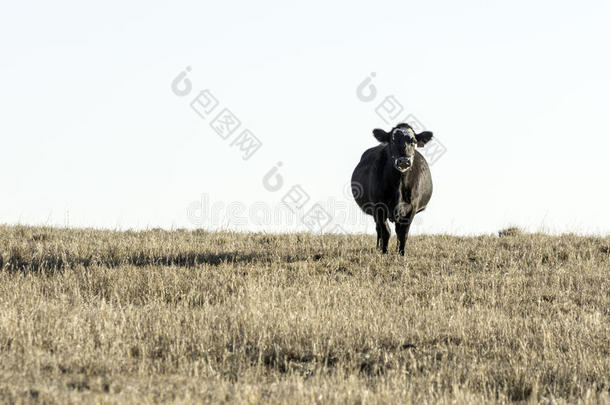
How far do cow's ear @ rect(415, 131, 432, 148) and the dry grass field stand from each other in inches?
87.6

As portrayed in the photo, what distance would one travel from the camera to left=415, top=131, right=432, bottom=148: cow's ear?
1474cm

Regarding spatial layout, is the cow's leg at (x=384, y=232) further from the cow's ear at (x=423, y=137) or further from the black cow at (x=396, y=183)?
the cow's ear at (x=423, y=137)

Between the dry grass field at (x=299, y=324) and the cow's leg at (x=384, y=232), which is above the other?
the cow's leg at (x=384, y=232)

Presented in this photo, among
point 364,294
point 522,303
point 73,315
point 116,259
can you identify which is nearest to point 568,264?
point 522,303

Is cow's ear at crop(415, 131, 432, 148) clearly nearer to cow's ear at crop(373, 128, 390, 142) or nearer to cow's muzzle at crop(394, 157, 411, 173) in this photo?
cow's ear at crop(373, 128, 390, 142)

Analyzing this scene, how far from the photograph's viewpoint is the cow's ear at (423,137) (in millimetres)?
14742

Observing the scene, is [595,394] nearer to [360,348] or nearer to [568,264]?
[360,348]

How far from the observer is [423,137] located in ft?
48.6

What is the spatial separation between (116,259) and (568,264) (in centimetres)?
863

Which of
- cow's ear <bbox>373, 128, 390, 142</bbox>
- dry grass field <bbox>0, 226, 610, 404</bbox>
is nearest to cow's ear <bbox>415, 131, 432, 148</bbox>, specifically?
cow's ear <bbox>373, 128, 390, 142</bbox>

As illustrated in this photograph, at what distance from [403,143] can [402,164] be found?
2.39ft

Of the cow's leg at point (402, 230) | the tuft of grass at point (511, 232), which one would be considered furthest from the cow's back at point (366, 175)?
the tuft of grass at point (511, 232)

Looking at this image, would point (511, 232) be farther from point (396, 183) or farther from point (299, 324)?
point (299, 324)

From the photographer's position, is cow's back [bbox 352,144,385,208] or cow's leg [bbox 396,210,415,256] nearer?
cow's leg [bbox 396,210,415,256]
